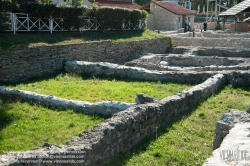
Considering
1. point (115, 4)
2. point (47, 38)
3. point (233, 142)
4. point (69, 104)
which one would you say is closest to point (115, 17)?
point (47, 38)

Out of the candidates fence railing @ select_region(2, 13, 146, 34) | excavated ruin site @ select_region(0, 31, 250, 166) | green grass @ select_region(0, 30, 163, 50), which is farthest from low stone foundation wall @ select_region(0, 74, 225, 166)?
fence railing @ select_region(2, 13, 146, 34)

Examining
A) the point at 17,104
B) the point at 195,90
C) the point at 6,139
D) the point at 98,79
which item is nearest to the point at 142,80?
the point at 98,79

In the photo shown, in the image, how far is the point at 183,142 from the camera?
683 centimetres

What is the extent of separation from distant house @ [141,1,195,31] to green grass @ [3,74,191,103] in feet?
82.8

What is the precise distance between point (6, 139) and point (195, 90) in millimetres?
6010

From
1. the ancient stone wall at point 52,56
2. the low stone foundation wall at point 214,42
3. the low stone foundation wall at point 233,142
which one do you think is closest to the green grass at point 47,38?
the ancient stone wall at point 52,56

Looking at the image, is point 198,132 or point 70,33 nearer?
point 198,132

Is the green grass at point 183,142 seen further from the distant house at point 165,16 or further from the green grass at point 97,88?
the distant house at point 165,16

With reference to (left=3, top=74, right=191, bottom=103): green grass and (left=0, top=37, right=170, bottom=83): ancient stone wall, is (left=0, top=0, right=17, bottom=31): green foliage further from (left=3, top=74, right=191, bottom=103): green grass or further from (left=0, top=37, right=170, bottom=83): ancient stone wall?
(left=3, top=74, right=191, bottom=103): green grass

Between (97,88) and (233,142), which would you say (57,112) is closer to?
(97,88)

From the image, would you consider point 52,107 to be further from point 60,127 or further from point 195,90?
point 195,90

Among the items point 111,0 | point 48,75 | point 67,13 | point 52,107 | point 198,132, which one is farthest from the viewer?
point 111,0

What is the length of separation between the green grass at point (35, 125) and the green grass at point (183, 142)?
187cm

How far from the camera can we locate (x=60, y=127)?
7.69 m
